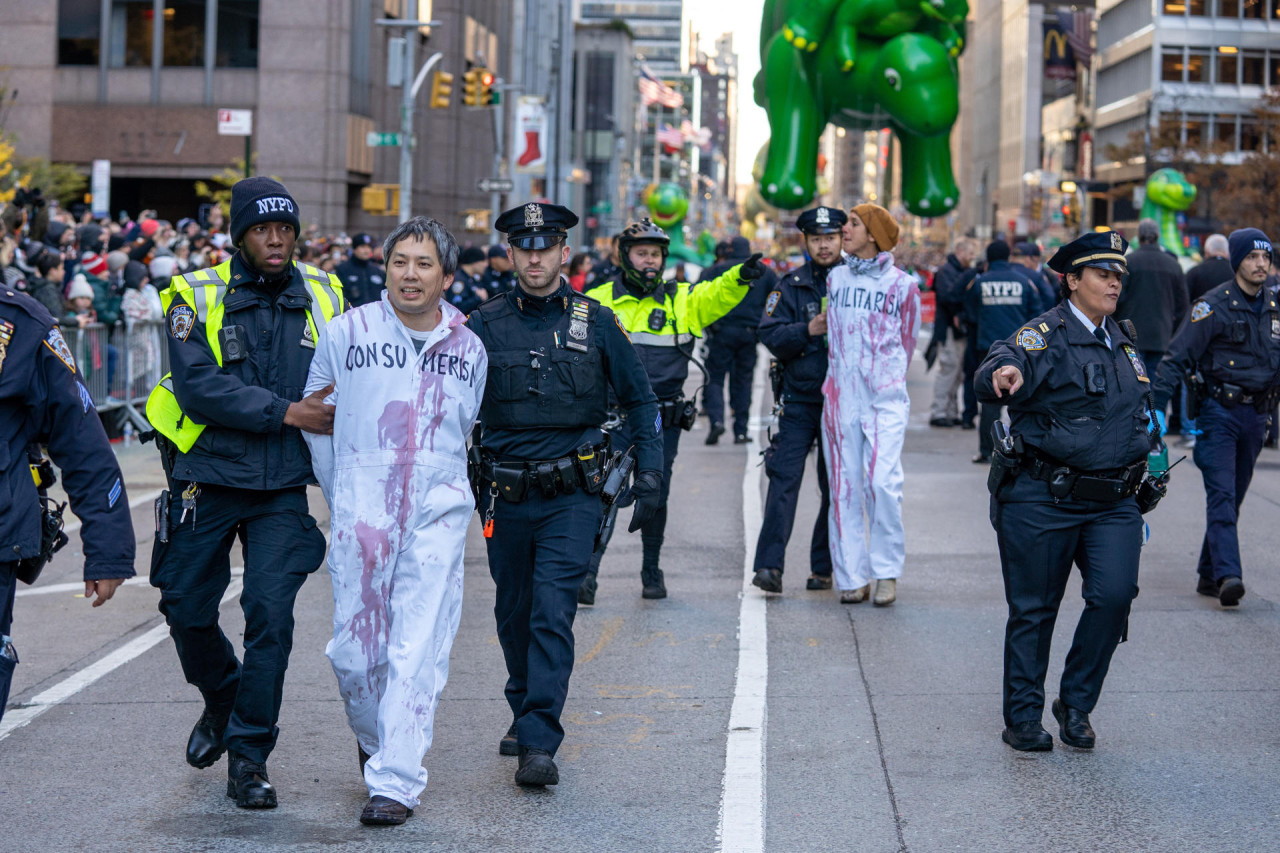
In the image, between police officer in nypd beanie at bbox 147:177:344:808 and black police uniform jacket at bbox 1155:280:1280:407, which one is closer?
police officer in nypd beanie at bbox 147:177:344:808

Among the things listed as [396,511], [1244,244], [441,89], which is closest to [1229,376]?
[1244,244]

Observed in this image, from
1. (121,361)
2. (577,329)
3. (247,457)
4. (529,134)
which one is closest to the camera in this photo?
(247,457)

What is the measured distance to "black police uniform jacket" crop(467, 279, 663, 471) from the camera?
19.1ft

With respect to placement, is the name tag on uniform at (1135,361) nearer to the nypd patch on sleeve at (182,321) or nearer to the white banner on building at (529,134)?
the nypd patch on sleeve at (182,321)

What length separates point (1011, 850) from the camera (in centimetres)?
507

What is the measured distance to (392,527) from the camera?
524cm

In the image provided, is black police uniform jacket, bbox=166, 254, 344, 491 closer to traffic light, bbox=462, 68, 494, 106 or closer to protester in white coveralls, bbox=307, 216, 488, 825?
protester in white coveralls, bbox=307, 216, 488, 825

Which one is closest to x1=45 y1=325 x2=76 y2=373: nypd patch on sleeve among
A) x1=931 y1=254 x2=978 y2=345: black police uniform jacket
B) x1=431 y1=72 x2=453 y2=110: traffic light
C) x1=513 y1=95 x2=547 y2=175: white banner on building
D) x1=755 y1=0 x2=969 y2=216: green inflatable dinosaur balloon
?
x1=931 y1=254 x2=978 y2=345: black police uniform jacket

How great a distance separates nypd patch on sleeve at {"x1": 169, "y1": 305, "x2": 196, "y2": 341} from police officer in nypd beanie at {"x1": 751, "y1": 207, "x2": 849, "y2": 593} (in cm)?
411

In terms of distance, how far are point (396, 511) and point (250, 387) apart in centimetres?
62

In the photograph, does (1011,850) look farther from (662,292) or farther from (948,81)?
(948,81)

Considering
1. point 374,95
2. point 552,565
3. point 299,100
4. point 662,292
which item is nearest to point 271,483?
point 552,565

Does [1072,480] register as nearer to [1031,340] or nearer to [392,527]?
[1031,340]

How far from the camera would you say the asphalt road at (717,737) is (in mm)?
5266
